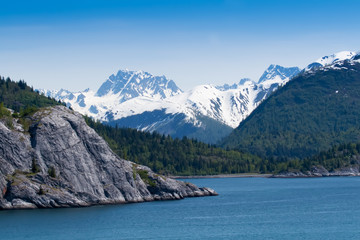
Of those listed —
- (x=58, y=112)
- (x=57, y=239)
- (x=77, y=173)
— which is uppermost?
(x=58, y=112)

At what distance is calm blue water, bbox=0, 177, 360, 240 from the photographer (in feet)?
340

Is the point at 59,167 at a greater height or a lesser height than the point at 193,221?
greater

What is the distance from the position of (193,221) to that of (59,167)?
109ft

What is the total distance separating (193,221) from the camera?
4749 inches

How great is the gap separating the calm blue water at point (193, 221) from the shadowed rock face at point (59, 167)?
3.79m

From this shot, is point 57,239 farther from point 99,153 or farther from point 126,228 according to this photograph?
point 99,153

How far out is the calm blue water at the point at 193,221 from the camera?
103500mm

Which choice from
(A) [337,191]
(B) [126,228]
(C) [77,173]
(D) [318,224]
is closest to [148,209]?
(C) [77,173]

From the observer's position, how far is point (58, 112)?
143m

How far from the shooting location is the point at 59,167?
133750 millimetres

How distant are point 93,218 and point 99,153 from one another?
27587mm

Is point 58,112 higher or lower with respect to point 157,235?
higher

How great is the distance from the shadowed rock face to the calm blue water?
3793 mm

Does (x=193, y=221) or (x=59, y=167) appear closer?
(x=193, y=221)
